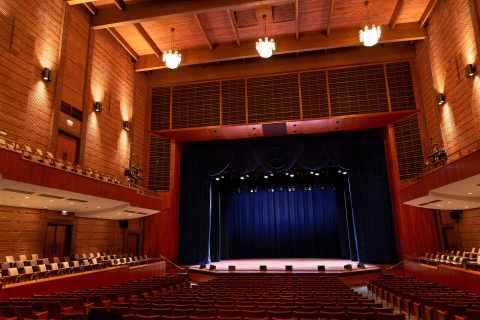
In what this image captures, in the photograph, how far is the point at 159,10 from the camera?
11.7 meters

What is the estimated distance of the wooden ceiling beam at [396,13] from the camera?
1187 cm

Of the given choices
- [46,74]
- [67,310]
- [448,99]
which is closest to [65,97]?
[46,74]

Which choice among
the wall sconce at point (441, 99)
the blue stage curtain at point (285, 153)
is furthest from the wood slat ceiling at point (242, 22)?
the blue stage curtain at point (285, 153)

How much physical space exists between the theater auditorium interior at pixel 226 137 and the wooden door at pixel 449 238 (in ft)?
0.24

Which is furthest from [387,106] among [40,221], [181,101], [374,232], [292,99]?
[40,221]

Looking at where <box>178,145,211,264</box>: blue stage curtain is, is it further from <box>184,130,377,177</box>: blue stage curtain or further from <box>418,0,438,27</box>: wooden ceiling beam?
<box>418,0,438,27</box>: wooden ceiling beam

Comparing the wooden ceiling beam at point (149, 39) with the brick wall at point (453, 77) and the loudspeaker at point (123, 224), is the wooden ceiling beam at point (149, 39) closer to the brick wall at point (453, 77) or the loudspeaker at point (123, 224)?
the loudspeaker at point (123, 224)

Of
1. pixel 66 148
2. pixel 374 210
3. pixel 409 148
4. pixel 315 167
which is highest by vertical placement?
pixel 409 148

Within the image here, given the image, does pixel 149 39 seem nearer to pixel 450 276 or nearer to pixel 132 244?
pixel 132 244

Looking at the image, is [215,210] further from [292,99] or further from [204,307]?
[204,307]

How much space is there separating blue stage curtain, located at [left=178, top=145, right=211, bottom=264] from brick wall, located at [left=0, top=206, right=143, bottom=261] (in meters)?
3.27

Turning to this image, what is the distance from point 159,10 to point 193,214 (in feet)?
30.7

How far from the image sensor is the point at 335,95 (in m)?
14.4

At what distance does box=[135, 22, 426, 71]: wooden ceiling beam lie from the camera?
13.3 m
